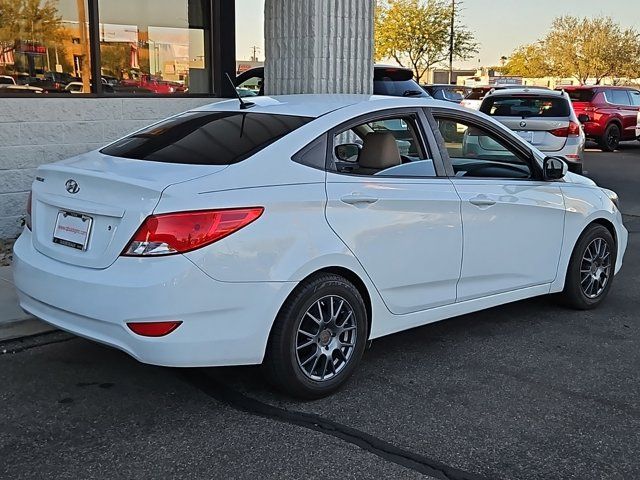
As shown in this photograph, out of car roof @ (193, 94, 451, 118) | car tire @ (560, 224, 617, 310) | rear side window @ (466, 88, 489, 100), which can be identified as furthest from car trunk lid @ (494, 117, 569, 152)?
rear side window @ (466, 88, 489, 100)

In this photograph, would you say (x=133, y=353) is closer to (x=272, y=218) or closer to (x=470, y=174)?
(x=272, y=218)

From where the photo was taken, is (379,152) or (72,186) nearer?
(72,186)

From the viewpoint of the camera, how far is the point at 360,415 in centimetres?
394

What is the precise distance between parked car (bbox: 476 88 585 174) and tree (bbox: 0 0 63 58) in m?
6.95

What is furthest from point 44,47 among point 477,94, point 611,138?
point 477,94

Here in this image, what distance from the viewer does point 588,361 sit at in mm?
4797

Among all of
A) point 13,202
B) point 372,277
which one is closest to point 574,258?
point 372,277

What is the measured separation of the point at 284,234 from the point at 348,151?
3.01 ft

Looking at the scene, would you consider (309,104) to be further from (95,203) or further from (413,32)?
(413,32)

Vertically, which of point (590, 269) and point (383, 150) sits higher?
point (383, 150)

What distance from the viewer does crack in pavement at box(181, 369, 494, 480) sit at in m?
3.39

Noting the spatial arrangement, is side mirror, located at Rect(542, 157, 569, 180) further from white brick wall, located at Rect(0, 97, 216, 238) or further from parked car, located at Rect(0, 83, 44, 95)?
parked car, located at Rect(0, 83, 44, 95)

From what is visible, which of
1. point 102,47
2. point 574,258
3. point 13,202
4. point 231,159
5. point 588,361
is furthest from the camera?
point 102,47

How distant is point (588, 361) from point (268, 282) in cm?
232
